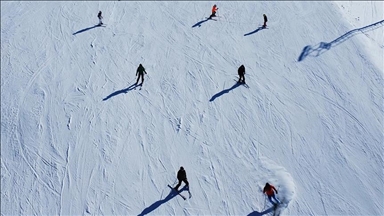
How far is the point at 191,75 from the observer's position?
63.5 feet

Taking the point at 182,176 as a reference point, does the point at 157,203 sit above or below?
below

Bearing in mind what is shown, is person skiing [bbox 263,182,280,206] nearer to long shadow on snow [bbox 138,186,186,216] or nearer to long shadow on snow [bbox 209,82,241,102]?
long shadow on snow [bbox 138,186,186,216]

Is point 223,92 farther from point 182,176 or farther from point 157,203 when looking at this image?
point 157,203

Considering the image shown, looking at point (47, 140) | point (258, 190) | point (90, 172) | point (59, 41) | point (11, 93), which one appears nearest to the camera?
point (258, 190)

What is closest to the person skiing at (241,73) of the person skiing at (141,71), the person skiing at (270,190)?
the person skiing at (141,71)

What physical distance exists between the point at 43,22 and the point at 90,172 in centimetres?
1242

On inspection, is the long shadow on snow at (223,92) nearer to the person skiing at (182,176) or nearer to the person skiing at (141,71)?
the person skiing at (141,71)

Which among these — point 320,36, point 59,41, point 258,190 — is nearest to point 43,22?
point 59,41

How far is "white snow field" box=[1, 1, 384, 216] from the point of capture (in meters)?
14.6

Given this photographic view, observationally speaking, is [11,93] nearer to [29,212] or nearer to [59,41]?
[59,41]

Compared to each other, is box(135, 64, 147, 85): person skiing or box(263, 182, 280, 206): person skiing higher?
box(135, 64, 147, 85): person skiing

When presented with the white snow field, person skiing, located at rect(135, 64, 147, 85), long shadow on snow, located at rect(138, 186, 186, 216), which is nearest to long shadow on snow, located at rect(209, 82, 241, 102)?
the white snow field

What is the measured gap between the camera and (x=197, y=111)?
17484mm

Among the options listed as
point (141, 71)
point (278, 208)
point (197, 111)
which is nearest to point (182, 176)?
point (278, 208)
